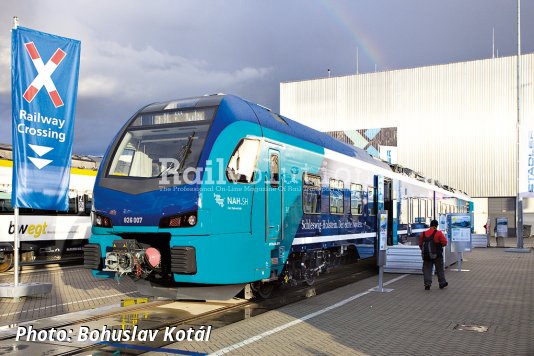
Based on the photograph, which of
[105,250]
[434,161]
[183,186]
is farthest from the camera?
[434,161]

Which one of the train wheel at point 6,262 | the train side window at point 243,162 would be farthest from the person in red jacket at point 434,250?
the train wheel at point 6,262

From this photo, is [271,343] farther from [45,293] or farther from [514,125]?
[514,125]

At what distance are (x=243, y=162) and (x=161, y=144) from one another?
1.44m

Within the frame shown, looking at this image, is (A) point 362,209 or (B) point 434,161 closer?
(A) point 362,209

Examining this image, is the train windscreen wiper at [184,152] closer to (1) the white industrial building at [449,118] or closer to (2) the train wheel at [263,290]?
(2) the train wheel at [263,290]

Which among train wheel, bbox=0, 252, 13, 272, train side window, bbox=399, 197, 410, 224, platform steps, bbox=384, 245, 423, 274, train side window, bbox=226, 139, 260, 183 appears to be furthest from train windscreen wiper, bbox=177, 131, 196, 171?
train side window, bbox=399, 197, 410, 224

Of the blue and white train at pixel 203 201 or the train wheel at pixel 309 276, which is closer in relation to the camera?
the blue and white train at pixel 203 201

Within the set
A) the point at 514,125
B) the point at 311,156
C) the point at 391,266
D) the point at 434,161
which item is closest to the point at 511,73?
the point at 514,125

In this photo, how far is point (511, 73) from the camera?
44281 millimetres

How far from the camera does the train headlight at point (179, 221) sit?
326 inches

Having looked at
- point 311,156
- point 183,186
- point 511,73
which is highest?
point 511,73

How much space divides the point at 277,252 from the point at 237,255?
1.43 meters

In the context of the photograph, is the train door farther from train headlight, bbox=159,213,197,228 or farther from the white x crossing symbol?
the white x crossing symbol

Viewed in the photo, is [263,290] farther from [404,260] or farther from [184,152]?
[404,260]
